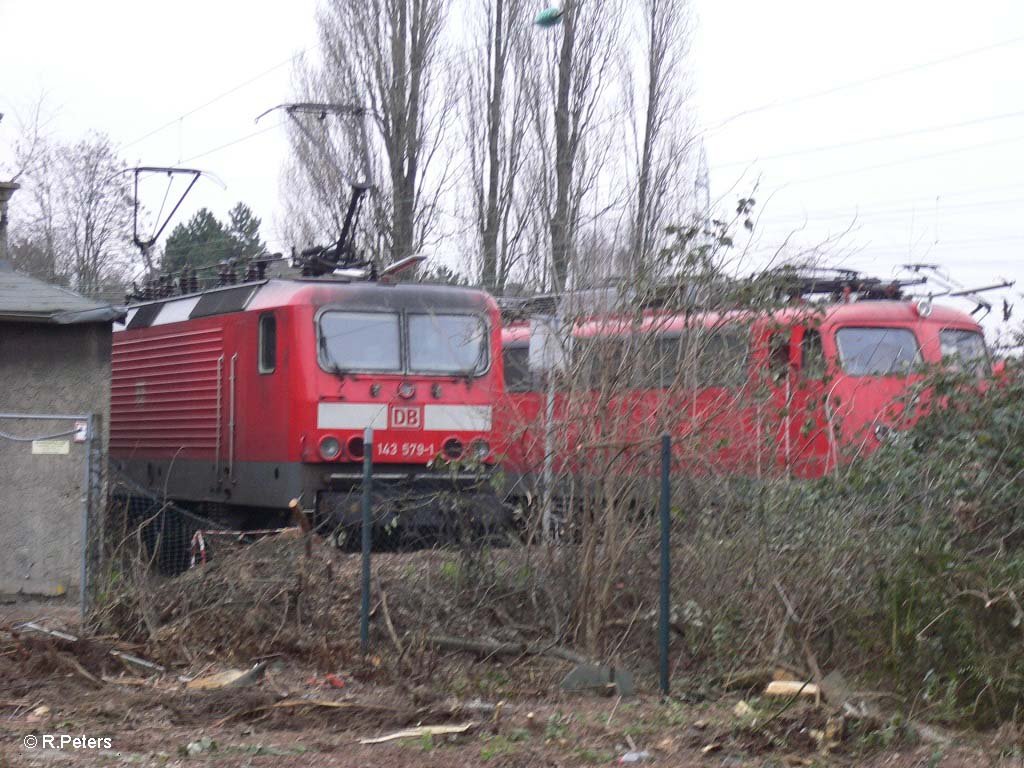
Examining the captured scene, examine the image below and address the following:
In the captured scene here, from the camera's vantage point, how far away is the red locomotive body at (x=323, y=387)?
1276cm

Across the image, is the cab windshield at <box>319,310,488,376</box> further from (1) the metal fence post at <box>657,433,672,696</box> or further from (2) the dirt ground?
(1) the metal fence post at <box>657,433,672,696</box>

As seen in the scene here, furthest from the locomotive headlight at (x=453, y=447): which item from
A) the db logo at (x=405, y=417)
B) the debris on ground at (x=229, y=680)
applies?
the debris on ground at (x=229, y=680)

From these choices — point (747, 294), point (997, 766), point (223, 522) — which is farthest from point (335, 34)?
point (997, 766)

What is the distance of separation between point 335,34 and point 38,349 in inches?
628

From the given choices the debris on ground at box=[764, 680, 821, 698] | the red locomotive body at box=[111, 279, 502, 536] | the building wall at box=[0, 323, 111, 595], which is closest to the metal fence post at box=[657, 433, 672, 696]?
the debris on ground at box=[764, 680, 821, 698]

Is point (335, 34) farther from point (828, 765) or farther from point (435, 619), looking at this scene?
point (828, 765)

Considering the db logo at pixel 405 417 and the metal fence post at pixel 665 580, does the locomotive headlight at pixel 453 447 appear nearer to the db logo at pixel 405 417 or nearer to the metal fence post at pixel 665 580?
the db logo at pixel 405 417

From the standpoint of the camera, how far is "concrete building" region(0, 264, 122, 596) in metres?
11.0

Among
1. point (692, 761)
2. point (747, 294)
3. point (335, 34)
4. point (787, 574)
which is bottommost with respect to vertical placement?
point (692, 761)

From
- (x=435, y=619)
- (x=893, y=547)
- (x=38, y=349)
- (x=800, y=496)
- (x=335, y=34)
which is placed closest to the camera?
(x=893, y=547)

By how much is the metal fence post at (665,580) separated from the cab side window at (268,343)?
619 cm

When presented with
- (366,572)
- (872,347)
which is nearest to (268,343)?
(366,572)

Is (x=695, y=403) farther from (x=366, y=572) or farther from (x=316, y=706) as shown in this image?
(x=316, y=706)

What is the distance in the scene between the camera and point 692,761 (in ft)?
21.1
